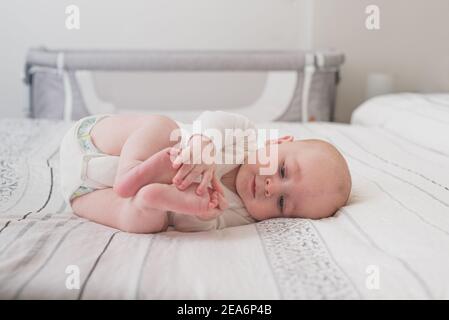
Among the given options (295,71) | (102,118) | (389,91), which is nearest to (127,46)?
(295,71)

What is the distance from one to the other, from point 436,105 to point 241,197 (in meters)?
1.04

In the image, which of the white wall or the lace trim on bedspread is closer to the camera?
the lace trim on bedspread

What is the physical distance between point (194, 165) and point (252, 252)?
0.60ft

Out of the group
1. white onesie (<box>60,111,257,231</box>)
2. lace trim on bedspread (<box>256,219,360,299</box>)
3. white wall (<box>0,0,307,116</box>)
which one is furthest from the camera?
white wall (<box>0,0,307,116</box>)

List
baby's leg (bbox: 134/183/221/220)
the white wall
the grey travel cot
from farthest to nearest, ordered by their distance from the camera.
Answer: the white wall → the grey travel cot → baby's leg (bbox: 134/183/221/220)

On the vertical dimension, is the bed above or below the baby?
below

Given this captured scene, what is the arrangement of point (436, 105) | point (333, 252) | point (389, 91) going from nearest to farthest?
point (333, 252)
point (436, 105)
point (389, 91)

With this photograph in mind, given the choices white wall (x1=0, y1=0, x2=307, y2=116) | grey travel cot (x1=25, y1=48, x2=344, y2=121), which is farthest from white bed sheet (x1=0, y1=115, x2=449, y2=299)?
white wall (x1=0, y1=0, x2=307, y2=116)

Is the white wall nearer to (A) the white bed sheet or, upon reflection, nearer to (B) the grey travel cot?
(B) the grey travel cot

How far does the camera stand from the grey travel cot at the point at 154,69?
2180 mm

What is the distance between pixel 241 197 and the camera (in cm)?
106

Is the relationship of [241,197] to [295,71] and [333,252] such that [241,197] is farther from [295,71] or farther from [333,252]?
[295,71]

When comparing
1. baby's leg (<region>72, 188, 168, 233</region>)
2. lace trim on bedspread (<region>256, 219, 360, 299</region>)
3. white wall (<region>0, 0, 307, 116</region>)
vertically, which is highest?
white wall (<region>0, 0, 307, 116</region>)

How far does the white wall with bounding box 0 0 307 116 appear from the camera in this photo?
8.20 ft
